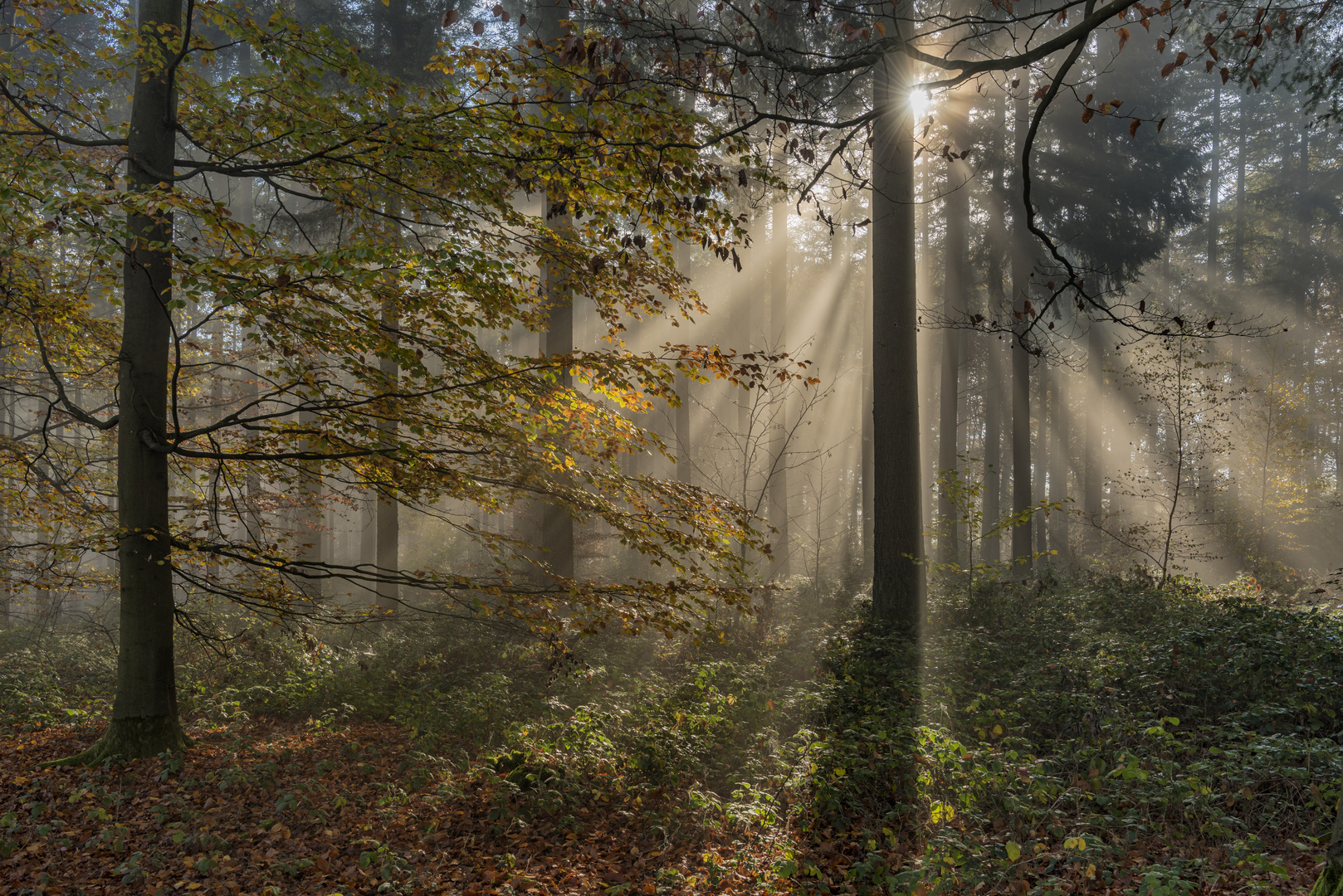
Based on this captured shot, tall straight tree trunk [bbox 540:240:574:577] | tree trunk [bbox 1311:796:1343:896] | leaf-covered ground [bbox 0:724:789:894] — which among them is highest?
tall straight tree trunk [bbox 540:240:574:577]

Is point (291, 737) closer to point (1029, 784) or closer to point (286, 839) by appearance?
point (286, 839)

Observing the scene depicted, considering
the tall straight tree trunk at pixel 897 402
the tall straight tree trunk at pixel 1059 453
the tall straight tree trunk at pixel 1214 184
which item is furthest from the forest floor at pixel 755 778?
the tall straight tree trunk at pixel 1214 184

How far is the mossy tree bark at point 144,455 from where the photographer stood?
564 centimetres

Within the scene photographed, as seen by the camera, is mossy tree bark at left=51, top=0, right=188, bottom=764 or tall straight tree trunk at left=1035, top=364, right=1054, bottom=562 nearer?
mossy tree bark at left=51, top=0, right=188, bottom=764

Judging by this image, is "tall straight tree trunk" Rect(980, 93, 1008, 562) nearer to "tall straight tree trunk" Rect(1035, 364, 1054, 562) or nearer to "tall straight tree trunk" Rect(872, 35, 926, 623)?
"tall straight tree trunk" Rect(1035, 364, 1054, 562)

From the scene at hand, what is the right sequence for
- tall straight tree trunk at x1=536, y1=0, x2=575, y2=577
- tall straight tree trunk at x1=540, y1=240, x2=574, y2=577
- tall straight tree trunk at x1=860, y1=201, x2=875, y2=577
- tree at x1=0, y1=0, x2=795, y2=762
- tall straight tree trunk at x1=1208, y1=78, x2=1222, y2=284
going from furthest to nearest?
tall straight tree trunk at x1=1208, y1=78, x2=1222, y2=284
tall straight tree trunk at x1=860, y1=201, x2=875, y2=577
tall straight tree trunk at x1=540, y1=240, x2=574, y2=577
tall straight tree trunk at x1=536, y1=0, x2=575, y2=577
tree at x1=0, y1=0, x2=795, y2=762

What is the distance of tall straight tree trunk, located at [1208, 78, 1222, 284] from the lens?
27.4 meters

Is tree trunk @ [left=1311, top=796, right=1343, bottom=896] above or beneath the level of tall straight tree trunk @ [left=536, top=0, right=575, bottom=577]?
beneath

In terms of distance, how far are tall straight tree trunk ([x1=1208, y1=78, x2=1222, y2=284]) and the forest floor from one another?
2597 cm

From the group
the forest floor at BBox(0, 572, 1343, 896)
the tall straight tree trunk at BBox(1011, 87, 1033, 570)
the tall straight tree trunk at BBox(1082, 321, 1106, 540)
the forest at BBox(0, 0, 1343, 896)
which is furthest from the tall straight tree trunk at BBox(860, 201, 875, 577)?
the forest floor at BBox(0, 572, 1343, 896)

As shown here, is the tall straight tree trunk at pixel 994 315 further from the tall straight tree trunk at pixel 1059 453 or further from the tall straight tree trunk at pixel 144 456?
the tall straight tree trunk at pixel 144 456

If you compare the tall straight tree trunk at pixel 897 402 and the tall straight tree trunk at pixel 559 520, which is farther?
the tall straight tree trunk at pixel 559 520

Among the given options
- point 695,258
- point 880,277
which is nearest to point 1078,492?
point 695,258

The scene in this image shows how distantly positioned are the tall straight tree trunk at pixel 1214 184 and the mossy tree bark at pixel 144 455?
32407 millimetres
